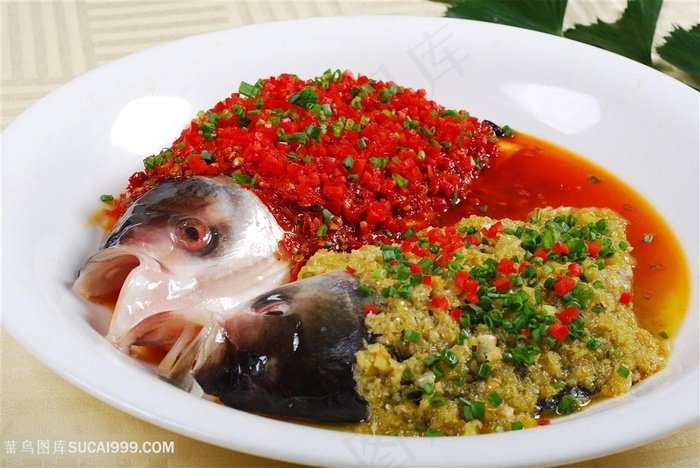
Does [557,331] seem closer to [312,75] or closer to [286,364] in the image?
[286,364]

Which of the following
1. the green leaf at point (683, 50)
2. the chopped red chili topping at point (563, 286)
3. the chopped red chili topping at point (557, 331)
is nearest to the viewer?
the chopped red chili topping at point (557, 331)

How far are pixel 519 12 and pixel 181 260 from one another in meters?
2.99

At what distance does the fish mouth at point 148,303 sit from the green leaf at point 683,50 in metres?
3.31

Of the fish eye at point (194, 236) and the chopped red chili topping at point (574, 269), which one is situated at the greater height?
the chopped red chili topping at point (574, 269)

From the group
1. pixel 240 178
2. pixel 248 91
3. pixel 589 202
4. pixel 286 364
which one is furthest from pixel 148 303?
pixel 589 202

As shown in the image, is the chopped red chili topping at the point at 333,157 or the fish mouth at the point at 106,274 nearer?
the fish mouth at the point at 106,274

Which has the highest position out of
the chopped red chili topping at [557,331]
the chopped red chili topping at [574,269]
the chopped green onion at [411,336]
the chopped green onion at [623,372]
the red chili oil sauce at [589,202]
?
the chopped red chili topping at [574,269]

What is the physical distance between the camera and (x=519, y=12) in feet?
16.5

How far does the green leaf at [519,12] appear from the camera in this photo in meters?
5.02

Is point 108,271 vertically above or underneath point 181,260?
underneath

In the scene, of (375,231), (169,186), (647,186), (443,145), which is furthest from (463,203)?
(169,186)

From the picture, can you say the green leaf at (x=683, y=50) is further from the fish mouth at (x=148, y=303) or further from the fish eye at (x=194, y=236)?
the fish mouth at (x=148, y=303)

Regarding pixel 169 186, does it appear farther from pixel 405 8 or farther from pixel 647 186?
pixel 405 8

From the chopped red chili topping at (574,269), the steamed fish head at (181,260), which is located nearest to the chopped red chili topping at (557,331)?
the chopped red chili topping at (574,269)
